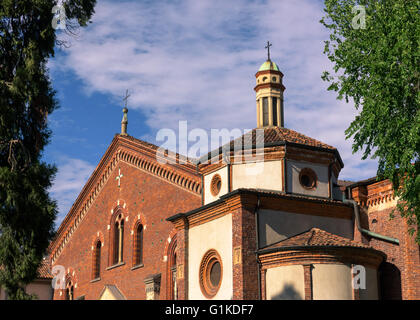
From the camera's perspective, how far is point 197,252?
69.9 feet

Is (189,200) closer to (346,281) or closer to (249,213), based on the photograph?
(249,213)

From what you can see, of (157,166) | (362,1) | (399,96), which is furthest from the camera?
(157,166)

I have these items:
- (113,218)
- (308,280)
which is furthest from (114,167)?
(308,280)

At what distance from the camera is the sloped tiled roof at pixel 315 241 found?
18.6 meters

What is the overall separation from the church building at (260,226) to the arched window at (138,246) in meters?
0.05

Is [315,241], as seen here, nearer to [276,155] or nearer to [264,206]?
[264,206]

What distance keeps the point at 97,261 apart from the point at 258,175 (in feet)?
44.4

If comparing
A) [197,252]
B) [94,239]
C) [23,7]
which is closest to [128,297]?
[94,239]

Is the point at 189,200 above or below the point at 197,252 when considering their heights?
above

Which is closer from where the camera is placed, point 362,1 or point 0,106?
point 0,106

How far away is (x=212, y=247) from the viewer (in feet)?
67.6

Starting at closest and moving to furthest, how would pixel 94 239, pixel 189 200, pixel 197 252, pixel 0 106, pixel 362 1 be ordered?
pixel 0 106
pixel 362 1
pixel 197 252
pixel 189 200
pixel 94 239

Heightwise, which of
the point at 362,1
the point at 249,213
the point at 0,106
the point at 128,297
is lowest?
the point at 128,297

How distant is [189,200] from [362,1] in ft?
35.5
